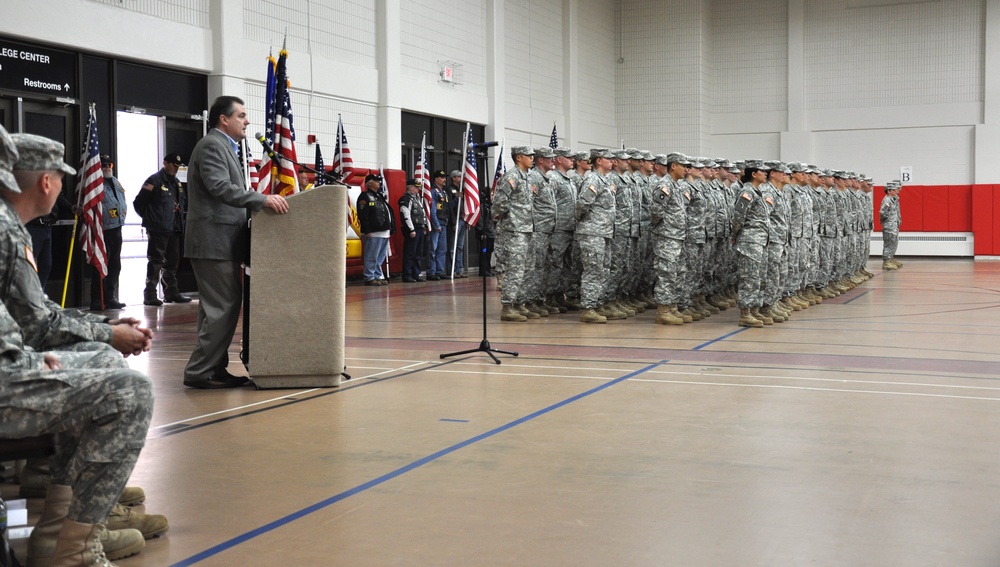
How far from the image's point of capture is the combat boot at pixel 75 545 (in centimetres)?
278

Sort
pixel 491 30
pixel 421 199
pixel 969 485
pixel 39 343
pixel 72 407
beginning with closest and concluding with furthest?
pixel 72 407 < pixel 39 343 < pixel 969 485 < pixel 421 199 < pixel 491 30

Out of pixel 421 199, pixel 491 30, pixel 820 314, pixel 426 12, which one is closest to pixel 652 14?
pixel 491 30

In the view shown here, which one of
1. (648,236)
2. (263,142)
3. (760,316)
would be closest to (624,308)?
(648,236)

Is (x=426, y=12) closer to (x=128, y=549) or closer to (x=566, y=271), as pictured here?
(x=566, y=271)

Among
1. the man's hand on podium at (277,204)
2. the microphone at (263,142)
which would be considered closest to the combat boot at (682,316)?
the microphone at (263,142)

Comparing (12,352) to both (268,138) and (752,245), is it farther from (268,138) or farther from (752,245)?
(752,245)

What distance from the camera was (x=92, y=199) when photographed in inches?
460

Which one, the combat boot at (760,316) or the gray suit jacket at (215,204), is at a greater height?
the gray suit jacket at (215,204)

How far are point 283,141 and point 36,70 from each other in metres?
5.05

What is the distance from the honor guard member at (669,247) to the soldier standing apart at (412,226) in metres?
7.84

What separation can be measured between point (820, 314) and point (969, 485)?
844 cm

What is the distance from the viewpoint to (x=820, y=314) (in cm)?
1218

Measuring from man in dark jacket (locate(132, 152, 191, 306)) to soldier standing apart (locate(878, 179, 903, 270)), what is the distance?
595 inches

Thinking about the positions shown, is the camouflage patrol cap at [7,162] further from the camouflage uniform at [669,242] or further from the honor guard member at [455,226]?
the honor guard member at [455,226]
